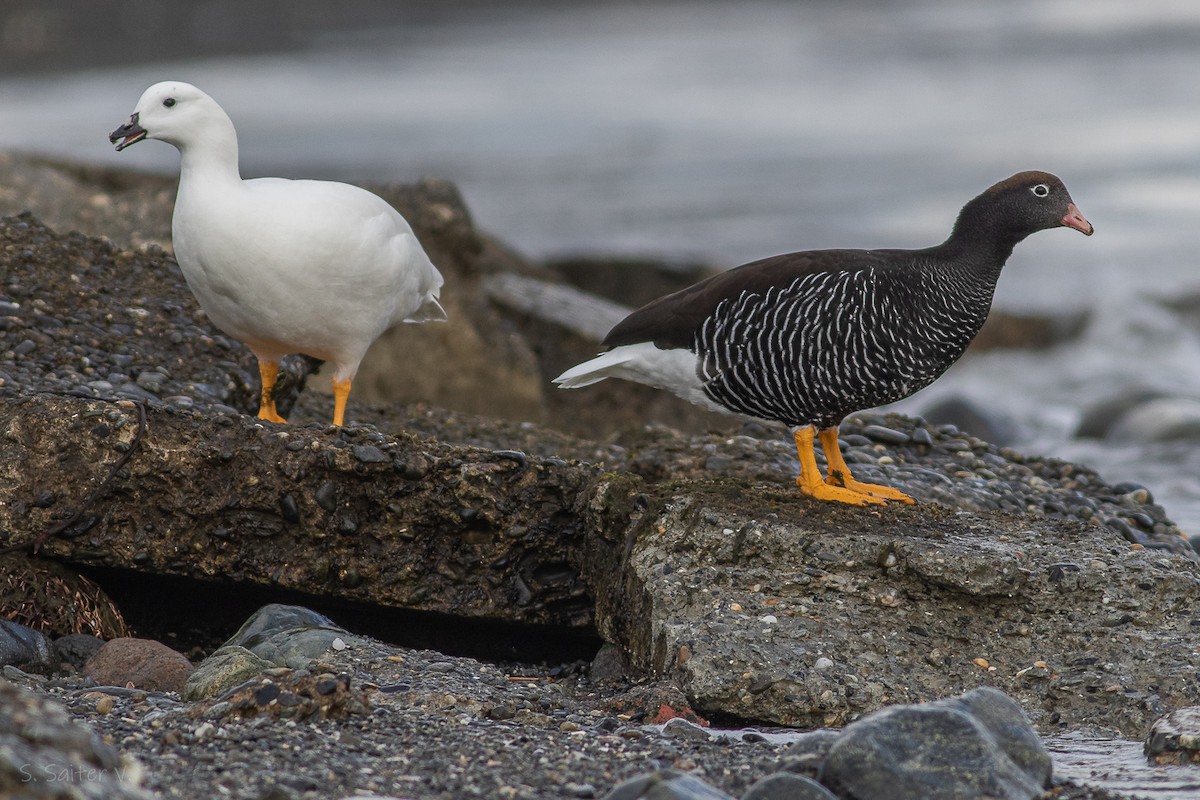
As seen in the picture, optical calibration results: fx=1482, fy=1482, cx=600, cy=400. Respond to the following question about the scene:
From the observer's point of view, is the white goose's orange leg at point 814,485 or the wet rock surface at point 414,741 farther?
the white goose's orange leg at point 814,485

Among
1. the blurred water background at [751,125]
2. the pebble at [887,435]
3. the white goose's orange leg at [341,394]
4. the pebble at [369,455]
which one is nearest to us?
the pebble at [369,455]

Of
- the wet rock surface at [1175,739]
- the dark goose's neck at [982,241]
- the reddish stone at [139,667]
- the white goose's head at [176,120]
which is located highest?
the white goose's head at [176,120]

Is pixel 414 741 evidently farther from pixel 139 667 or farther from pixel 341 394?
pixel 341 394

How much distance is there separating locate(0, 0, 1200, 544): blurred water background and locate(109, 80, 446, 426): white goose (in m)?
5.26

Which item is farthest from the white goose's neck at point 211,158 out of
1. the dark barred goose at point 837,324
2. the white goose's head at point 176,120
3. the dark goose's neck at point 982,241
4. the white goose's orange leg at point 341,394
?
the dark goose's neck at point 982,241

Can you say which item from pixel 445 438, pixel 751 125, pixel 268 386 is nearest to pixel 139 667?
pixel 268 386

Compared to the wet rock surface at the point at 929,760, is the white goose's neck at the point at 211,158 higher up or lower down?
higher up

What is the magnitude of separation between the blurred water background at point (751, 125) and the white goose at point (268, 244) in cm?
526

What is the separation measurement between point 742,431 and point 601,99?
2125 cm

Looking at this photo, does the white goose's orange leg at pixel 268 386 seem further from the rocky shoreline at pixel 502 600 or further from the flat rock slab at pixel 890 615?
the flat rock slab at pixel 890 615

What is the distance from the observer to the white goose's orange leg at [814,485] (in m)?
6.17

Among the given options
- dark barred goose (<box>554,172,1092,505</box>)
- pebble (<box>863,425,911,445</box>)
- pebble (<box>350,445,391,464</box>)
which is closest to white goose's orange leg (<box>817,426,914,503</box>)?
dark barred goose (<box>554,172,1092,505</box>)

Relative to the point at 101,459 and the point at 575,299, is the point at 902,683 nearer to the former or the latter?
the point at 101,459

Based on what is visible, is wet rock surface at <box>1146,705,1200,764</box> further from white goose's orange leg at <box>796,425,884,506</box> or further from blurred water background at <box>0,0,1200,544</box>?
blurred water background at <box>0,0,1200,544</box>
